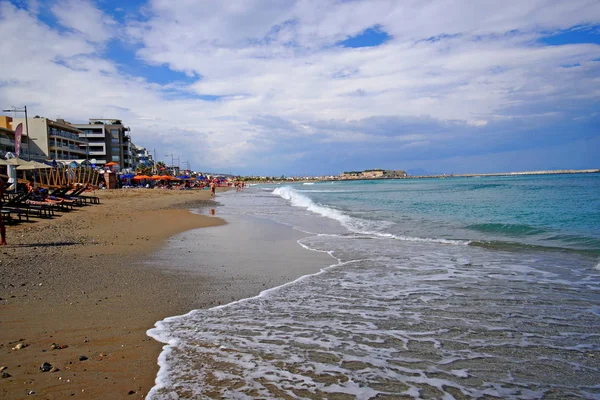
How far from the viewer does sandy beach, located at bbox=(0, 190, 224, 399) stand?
11.7 ft

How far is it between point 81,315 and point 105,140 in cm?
8815

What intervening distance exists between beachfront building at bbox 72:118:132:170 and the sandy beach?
3077 inches

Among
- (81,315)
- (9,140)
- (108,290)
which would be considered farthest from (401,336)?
(9,140)

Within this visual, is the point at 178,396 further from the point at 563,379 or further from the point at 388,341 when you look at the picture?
the point at 563,379

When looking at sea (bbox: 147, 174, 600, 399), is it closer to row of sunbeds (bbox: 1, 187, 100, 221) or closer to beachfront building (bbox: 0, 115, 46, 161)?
row of sunbeds (bbox: 1, 187, 100, 221)

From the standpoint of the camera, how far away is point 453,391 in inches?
143

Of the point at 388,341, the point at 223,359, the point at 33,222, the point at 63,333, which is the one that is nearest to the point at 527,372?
the point at 388,341

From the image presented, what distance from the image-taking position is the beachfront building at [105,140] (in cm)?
8244

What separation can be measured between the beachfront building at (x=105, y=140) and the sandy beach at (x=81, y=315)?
78152 millimetres

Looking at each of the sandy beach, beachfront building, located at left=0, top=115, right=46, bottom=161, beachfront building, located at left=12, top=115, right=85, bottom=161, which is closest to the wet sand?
the sandy beach

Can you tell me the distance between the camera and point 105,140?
275 ft

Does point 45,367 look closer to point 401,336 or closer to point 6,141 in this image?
point 401,336

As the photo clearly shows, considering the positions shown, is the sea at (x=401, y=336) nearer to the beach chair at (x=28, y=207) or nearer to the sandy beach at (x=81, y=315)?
the sandy beach at (x=81, y=315)

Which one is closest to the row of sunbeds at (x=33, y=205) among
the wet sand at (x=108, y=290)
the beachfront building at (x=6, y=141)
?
the wet sand at (x=108, y=290)
